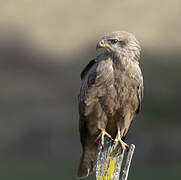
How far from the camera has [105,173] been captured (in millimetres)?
5371

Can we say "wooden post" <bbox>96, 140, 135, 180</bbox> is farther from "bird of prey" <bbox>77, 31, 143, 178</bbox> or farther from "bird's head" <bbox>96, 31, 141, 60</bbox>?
"bird's head" <bbox>96, 31, 141, 60</bbox>

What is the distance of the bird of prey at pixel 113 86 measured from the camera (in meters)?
6.29

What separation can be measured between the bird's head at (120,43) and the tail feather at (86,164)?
129 cm

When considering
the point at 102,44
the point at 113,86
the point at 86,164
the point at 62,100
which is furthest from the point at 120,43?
the point at 62,100

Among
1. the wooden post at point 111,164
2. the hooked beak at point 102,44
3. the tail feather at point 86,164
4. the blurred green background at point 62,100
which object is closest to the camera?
the wooden post at point 111,164

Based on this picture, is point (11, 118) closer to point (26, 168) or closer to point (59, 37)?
point (26, 168)

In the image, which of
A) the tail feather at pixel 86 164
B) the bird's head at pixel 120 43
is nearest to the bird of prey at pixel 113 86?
the bird's head at pixel 120 43

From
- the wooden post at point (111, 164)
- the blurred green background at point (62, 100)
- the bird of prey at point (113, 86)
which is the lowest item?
the blurred green background at point (62, 100)

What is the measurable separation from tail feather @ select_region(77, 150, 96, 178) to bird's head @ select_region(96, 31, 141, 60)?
129 cm

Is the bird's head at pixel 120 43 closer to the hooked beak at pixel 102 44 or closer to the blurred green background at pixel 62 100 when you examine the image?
the hooked beak at pixel 102 44

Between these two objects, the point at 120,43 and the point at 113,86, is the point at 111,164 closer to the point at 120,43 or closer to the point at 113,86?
the point at 113,86

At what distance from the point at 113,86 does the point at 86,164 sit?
1.04 meters

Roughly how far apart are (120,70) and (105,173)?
1367 millimetres

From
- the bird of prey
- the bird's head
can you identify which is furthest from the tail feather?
the bird's head
